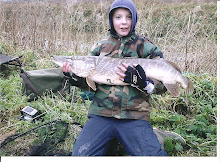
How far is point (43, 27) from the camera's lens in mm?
5422

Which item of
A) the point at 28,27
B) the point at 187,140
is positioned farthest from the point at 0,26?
the point at 187,140

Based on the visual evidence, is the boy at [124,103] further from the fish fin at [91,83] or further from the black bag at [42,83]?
the black bag at [42,83]

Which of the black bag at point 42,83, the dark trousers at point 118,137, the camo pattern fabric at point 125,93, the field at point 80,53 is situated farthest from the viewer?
the black bag at point 42,83

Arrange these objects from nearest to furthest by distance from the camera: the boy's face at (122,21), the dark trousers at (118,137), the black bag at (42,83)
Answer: the dark trousers at (118,137) < the boy's face at (122,21) < the black bag at (42,83)

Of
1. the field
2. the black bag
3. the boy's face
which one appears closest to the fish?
the boy's face

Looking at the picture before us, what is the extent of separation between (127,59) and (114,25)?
418 mm

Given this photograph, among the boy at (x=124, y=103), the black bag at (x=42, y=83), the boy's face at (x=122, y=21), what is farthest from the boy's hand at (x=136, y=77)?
the black bag at (x=42, y=83)

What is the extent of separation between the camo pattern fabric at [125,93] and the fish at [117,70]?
2.9 inches

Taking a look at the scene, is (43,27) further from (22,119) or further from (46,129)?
(46,129)

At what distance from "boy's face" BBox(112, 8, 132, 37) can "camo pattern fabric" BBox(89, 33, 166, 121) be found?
8cm

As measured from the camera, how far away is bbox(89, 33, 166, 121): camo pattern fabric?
187 cm

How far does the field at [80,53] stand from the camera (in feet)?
7.43

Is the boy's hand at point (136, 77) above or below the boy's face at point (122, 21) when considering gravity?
below

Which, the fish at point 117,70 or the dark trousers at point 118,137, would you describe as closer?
the dark trousers at point 118,137
